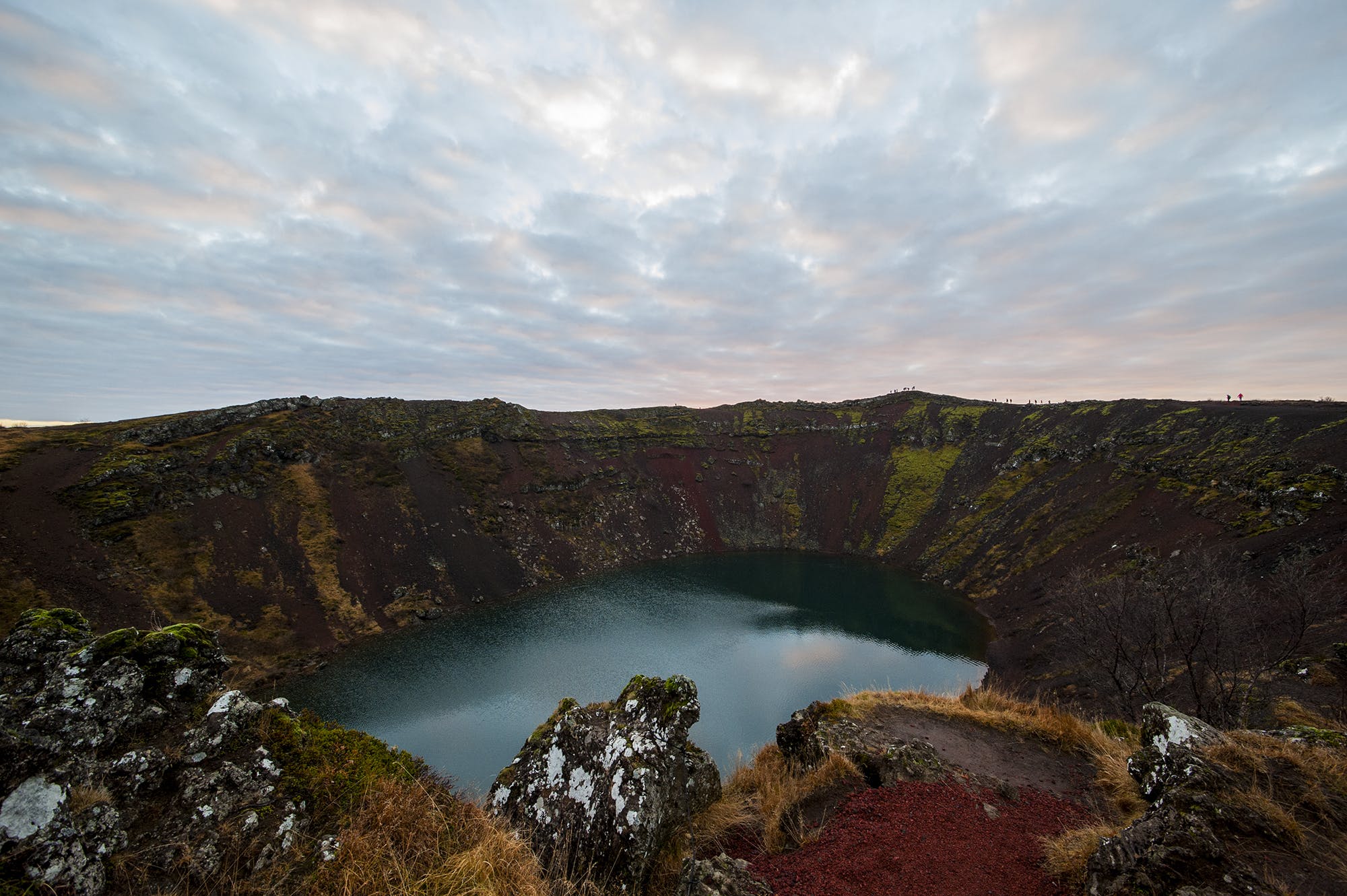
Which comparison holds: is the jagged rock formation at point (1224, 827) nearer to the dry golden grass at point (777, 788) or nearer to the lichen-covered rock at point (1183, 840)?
the lichen-covered rock at point (1183, 840)

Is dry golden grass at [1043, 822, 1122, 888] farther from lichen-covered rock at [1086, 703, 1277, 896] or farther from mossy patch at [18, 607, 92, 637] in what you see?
mossy patch at [18, 607, 92, 637]

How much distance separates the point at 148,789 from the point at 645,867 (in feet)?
22.4

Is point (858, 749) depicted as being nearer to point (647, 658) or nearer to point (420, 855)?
point (420, 855)

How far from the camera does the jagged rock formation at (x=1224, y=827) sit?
4.55 meters

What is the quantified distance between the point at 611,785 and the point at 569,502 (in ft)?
205

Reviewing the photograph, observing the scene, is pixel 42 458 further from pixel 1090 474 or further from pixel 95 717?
pixel 1090 474

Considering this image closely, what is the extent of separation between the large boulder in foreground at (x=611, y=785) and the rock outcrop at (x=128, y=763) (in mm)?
3909

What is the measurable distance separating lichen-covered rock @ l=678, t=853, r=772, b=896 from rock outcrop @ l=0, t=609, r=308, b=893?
4495 mm

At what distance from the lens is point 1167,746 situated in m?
6.50

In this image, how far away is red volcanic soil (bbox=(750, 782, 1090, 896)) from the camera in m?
6.41

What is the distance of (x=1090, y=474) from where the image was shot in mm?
52656

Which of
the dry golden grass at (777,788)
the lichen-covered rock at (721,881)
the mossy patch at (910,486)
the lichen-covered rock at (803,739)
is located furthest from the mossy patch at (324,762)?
the mossy patch at (910,486)

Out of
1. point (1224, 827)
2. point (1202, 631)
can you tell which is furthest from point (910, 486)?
point (1224, 827)

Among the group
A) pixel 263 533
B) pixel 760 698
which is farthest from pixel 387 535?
pixel 760 698
